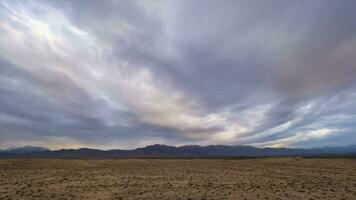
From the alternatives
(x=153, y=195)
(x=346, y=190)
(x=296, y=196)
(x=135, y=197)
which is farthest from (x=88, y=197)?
(x=346, y=190)

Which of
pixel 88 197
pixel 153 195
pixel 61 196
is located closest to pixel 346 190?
pixel 153 195

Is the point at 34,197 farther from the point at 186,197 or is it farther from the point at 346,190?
the point at 346,190

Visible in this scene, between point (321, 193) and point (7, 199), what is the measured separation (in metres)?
22.5

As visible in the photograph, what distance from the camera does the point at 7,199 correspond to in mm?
16734

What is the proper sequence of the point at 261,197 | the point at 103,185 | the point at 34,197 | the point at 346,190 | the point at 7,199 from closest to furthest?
the point at 7,199 < the point at 34,197 < the point at 261,197 < the point at 346,190 < the point at 103,185

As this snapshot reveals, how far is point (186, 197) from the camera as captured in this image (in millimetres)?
18844

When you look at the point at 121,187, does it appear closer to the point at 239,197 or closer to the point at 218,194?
the point at 218,194

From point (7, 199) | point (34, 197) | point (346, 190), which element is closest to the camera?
point (7, 199)

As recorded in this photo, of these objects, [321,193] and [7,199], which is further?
[321,193]

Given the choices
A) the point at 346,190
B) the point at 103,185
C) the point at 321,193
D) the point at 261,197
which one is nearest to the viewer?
the point at 261,197

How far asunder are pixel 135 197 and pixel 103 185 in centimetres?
648

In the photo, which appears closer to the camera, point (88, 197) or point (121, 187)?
point (88, 197)

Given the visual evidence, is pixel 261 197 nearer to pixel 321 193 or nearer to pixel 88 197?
pixel 321 193

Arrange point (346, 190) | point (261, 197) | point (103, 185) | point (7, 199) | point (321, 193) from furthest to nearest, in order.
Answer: point (103, 185)
point (346, 190)
point (321, 193)
point (261, 197)
point (7, 199)
